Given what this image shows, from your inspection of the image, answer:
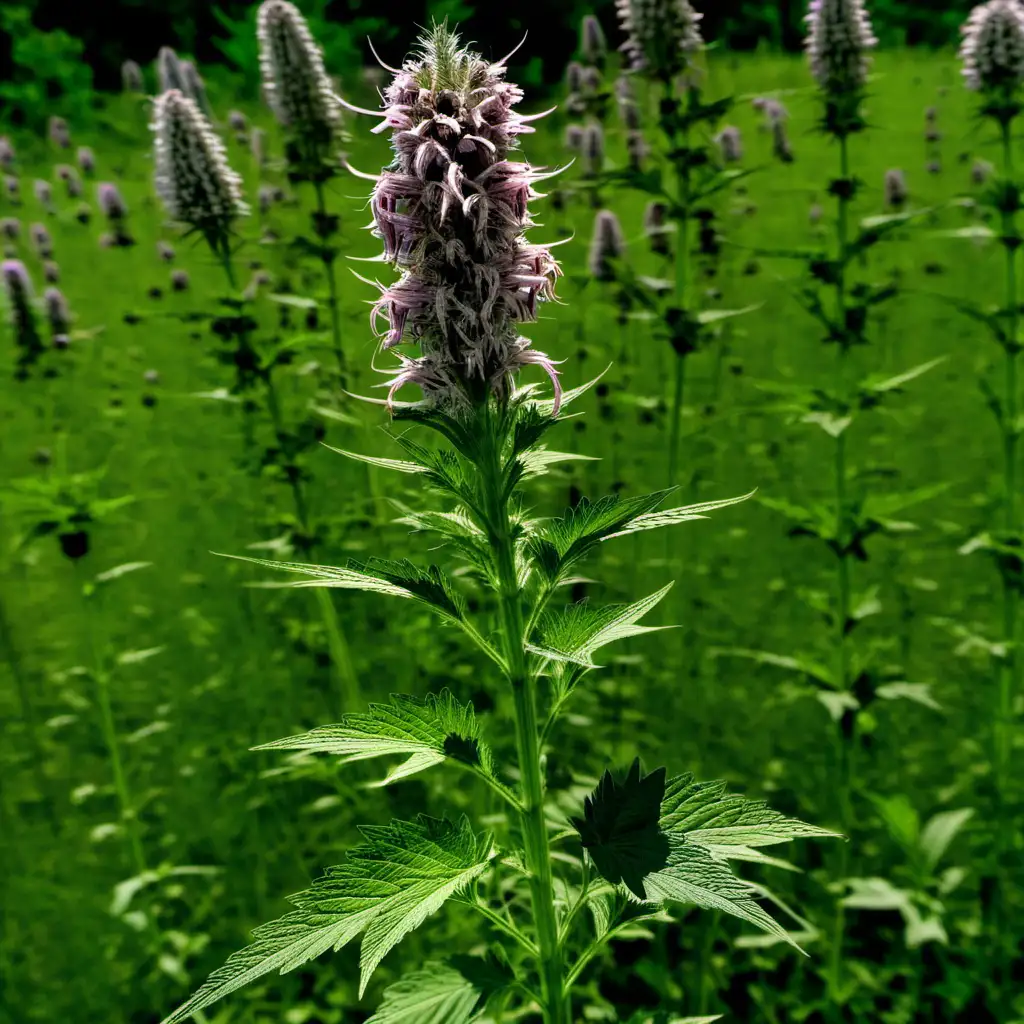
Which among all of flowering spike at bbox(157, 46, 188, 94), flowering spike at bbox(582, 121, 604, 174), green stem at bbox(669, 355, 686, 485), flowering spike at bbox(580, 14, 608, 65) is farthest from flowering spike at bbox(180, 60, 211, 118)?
green stem at bbox(669, 355, 686, 485)

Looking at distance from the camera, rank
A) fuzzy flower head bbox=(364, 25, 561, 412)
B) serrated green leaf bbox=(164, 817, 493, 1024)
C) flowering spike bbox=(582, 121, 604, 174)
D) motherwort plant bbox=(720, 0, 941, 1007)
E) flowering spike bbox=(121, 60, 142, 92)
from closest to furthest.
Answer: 1. serrated green leaf bbox=(164, 817, 493, 1024)
2. fuzzy flower head bbox=(364, 25, 561, 412)
3. motherwort plant bbox=(720, 0, 941, 1007)
4. flowering spike bbox=(582, 121, 604, 174)
5. flowering spike bbox=(121, 60, 142, 92)

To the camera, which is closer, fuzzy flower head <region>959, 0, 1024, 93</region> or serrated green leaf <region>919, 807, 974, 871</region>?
serrated green leaf <region>919, 807, 974, 871</region>

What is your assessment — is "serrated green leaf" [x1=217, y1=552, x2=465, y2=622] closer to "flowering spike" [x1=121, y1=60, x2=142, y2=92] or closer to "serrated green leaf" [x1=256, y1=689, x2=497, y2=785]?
"serrated green leaf" [x1=256, y1=689, x2=497, y2=785]

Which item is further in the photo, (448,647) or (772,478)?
(772,478)

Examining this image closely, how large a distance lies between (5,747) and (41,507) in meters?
1.63

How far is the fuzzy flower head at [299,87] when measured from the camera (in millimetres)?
3166

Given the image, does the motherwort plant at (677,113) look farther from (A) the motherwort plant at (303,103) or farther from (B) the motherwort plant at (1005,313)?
(A) the motherwort plant at (303,103)

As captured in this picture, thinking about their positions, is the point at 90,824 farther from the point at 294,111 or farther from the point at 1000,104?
the point at 1000,104

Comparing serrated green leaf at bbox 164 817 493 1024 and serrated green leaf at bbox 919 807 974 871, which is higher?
serrated green leaf at bbox 164 817 493 1024

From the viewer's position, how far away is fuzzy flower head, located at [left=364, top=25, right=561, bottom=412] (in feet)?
3.68

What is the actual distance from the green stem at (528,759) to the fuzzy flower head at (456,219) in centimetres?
14

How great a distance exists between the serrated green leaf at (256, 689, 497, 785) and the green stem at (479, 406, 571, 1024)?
6 cm

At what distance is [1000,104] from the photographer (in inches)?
114

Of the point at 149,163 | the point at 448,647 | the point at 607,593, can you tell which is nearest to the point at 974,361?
the point at 607,593
